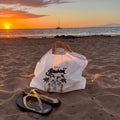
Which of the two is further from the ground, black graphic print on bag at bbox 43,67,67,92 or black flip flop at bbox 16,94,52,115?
black graphic print on bag at bbox 43,67,67,92

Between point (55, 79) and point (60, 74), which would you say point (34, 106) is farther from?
point (60, 74)

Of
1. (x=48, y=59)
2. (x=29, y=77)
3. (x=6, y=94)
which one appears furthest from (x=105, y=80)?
(x=6, y=94)

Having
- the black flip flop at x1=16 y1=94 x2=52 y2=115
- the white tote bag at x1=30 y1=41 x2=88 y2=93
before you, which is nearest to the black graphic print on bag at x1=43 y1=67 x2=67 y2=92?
the white tote bag at x1=30 y1=41 x2=88 y2=93

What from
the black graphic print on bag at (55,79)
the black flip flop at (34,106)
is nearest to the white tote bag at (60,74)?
the black graphic print on bag at (55,79)

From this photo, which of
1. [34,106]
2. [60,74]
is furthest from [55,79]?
[34,106]

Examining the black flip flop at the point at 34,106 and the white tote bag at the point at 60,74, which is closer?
the black flip flop at the point at 34,106

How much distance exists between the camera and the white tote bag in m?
2.09

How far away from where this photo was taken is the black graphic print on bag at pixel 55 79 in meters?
2.08

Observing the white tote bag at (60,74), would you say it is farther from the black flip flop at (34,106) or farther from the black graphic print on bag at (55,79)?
the black flip flop at (34,106)

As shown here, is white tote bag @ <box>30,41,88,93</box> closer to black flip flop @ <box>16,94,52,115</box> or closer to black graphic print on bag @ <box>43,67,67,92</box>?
black graphic print on bag @ <box>43,67,67,92</box>

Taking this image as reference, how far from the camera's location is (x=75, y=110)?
65.1 inches

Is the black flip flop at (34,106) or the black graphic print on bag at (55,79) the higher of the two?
the black graphic print on bag at (55,79)

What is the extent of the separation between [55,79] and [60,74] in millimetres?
120

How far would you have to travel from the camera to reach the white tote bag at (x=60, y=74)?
209 cm
